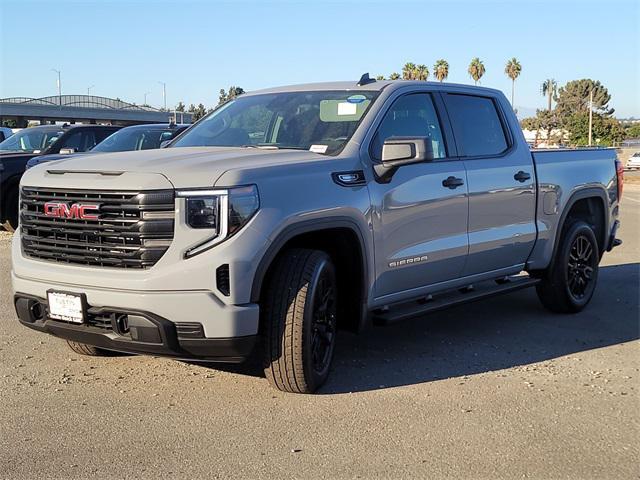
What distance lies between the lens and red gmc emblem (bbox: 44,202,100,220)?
436 centimetres

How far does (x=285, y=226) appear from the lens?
14.4 ft

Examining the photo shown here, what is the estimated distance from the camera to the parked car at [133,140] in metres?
11.7

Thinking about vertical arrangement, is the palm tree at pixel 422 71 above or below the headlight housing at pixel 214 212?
above

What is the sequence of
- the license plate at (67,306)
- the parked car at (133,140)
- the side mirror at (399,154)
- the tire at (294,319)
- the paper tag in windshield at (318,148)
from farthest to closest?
the parked car at (133,140) < the paper tag in windshield at (318,148) < the side mirror at (399,154) < the tire at (294,319) < the license plate at (67,306)

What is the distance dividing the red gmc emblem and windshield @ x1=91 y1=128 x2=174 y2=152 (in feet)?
23.9

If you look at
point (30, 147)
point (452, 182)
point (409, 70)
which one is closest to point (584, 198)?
point (452, 182)

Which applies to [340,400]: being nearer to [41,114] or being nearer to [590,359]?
[590,359]

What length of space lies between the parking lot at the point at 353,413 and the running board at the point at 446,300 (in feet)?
A: 1.27

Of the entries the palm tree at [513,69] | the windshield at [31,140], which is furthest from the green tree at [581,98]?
the windshield at [31,140]

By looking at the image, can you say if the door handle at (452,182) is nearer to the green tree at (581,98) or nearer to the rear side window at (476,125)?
the rear side window at (476,125)

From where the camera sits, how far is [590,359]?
5742 millimetres

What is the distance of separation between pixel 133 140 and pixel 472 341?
757 cm

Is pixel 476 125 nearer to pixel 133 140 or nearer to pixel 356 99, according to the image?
pixel 356 99

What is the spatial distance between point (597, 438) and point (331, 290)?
1796 millimetres
